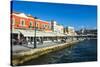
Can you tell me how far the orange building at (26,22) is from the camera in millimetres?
2182

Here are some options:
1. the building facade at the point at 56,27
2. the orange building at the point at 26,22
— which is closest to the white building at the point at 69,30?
the building facade at the point at 56,27

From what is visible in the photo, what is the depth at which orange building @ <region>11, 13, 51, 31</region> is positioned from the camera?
218cm

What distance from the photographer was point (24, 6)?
7.32 feet

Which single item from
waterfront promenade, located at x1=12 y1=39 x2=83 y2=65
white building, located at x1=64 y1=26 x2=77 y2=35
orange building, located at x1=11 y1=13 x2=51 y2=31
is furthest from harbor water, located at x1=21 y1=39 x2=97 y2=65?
orange building, located at x1=11 y1=13 x2=51 y2=31

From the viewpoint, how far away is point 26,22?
88.7 inches

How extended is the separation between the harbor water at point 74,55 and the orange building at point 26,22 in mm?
326

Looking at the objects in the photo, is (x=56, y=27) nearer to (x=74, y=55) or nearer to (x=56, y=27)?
(x=56, y=27)

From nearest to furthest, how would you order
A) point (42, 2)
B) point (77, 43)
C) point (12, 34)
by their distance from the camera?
1. point (12, 34)
2. point (42, 2)
3. point (77, 43)

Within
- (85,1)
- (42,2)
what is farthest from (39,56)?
(85,1)

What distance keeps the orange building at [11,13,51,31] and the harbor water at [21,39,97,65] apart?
0.33 m

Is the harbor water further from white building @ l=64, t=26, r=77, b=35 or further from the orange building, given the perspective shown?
the orange building

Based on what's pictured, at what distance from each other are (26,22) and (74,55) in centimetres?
69

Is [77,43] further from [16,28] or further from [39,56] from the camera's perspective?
[16,28]

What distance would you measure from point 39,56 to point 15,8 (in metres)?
0.60
